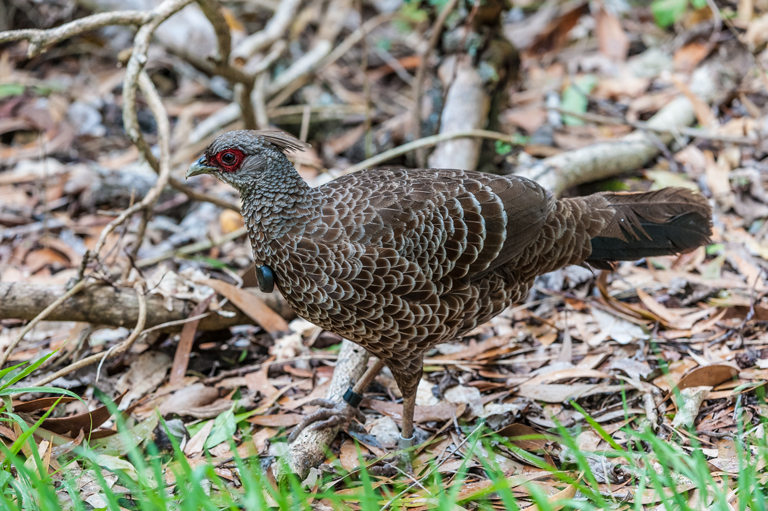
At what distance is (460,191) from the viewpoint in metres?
3.39

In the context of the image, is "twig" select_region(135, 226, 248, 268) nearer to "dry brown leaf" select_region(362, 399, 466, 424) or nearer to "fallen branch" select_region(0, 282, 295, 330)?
"fallen branch" select_region(0, 282, 295, 330)

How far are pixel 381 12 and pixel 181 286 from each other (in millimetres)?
5845

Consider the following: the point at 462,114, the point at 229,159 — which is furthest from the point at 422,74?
the point at 229,159

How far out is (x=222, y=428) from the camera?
3717 mm

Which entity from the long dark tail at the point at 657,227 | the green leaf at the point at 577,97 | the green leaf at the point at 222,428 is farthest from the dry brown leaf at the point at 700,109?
the green leaf at the point at 222,428

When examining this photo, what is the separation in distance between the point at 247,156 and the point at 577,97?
14.9 feet

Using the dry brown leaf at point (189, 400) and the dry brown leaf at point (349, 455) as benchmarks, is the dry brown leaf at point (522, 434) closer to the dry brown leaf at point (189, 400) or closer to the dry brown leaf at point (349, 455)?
the dry brown leaf at point (349, 455)

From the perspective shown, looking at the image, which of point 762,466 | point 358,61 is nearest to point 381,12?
point 358,61

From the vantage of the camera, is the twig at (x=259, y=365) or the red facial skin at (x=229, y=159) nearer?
the red facial skin at (x=229, y=159)

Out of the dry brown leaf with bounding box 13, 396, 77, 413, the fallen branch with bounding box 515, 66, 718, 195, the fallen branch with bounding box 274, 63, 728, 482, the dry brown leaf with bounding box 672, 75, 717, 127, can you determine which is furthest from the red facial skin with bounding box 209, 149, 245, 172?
the dry brown leaf with bounding box 672, 75, 717, 127

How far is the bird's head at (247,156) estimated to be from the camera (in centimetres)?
323

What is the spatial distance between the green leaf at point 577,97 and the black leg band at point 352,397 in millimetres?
3999

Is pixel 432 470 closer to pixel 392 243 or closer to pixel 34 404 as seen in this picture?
pixel 392 243

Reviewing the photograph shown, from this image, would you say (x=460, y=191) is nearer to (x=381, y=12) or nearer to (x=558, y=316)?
(x=558, y=316)
